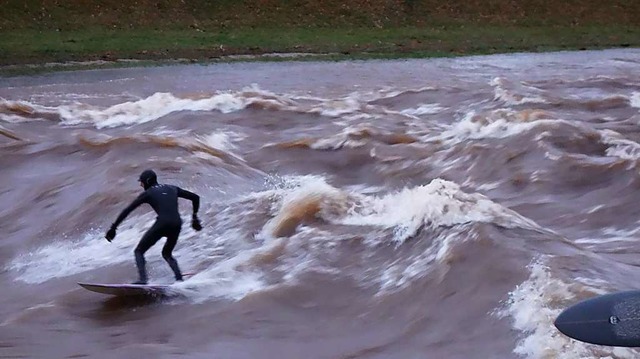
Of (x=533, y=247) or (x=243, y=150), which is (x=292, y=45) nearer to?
(x=243, y=150)

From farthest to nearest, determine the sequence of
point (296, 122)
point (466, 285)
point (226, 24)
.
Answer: point (226, 24)
point (296, 122)
point (466, 285)

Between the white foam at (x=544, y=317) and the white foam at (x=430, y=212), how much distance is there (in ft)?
5.23

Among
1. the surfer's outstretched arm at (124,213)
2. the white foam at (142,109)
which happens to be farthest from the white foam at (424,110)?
the surfer's outstretched arm at (124,213)

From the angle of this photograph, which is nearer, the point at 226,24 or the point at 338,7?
the point at 226,24

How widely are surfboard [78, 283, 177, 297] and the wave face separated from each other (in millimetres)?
110

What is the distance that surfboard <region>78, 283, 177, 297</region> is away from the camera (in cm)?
1024

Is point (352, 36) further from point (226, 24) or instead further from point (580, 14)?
point (580, 14)

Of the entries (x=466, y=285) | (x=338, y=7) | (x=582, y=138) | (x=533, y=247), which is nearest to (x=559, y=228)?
(x=533, y=247)

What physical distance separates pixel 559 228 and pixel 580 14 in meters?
32.9

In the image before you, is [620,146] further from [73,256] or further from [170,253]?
[73,256]

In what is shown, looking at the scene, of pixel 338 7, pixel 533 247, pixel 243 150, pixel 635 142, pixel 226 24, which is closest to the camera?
pixel 533 247

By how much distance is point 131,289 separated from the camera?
33.8 ft

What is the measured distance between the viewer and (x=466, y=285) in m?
9.62

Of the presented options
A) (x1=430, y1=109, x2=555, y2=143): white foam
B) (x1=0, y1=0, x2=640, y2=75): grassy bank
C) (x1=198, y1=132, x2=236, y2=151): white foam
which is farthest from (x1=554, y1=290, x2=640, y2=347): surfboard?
(x1=0, y1=0, x2=640, y2=75): grassy bank
